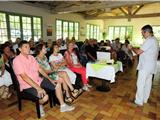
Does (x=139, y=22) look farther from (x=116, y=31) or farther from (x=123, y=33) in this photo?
(x=116, y=31)

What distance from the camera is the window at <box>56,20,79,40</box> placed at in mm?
7730

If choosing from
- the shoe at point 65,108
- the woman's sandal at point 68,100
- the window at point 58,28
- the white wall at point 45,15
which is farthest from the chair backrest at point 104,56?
the window at point 58,28

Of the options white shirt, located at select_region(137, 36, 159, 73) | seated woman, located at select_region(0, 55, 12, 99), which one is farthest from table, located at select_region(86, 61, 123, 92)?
seated woman, located at select_region(0, 55, 12, 99)

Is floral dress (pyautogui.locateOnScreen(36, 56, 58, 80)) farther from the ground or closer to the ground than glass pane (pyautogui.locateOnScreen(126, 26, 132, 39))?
closer to the ground

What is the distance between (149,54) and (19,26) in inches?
198

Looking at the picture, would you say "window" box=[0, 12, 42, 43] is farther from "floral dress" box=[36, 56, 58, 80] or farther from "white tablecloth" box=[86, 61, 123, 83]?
"white tablecloth" box=[86, 61, 123, 83]

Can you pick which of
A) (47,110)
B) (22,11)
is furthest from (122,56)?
(22,11)

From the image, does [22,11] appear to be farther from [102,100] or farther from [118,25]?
[118,25]

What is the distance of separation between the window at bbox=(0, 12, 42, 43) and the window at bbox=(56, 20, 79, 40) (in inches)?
48.8

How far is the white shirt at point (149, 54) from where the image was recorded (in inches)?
95.3

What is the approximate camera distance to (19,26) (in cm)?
582

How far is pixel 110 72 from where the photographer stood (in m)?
2.85

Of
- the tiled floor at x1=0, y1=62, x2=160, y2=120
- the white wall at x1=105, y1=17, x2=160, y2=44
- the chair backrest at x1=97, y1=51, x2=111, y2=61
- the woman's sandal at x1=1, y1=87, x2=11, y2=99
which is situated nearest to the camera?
the tiled floor at x1=0, y1=62, x2=160, y2=120

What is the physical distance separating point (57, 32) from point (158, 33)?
6.55m
